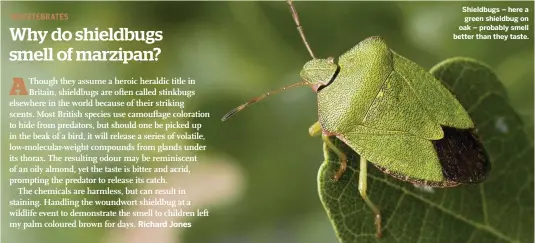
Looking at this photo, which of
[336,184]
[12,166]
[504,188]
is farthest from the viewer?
[12,166]

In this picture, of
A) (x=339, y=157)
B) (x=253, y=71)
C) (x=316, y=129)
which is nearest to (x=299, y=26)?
(x=253, y=71)

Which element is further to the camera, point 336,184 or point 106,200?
point 106,200

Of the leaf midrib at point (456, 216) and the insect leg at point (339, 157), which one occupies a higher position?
the insect leg at point (339, 157)

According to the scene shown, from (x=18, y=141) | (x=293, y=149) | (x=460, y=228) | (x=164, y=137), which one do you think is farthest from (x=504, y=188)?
(x=18, y=141)

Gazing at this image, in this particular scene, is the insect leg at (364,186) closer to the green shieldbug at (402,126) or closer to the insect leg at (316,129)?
the green shieldbug at (402,126)

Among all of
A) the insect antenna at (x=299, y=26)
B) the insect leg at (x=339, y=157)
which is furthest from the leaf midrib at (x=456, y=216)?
the insect antenna at (x=299, y=26)

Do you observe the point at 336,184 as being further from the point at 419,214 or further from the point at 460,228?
the point at 460,228

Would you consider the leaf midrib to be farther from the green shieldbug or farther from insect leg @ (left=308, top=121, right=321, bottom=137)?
insect leg @ (left=308, top=121, right=321, bottom=137)
